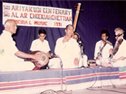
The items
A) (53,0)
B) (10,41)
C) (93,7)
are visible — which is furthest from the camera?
(93,7)

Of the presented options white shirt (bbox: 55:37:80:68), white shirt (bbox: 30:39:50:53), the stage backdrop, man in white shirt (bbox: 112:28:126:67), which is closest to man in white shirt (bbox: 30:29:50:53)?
white shirt (bbox: 30:39:50:53)

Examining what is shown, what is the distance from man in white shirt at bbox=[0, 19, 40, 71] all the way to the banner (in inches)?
26.9

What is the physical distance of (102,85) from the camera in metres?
6.06

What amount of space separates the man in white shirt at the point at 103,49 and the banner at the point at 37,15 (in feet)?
3.25

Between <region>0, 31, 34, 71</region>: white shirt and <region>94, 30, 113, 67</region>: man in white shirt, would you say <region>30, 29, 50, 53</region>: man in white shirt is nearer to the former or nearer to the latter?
<region>0, 31, 34, 71</region>: white shirt

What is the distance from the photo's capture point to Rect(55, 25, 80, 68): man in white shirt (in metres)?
6.15

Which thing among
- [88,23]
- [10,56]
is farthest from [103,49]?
[10,56]

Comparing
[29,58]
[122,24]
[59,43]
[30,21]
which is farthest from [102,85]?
[122,24]

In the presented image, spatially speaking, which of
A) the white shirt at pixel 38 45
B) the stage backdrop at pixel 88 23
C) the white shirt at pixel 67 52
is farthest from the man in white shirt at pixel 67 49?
the stage backdrop at pixel 88 23

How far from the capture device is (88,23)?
24.3 feet

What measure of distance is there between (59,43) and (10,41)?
1.38m

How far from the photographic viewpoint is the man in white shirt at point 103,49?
6715 mm

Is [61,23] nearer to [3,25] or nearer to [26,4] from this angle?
[26,4]

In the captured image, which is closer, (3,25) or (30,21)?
(3,25)
